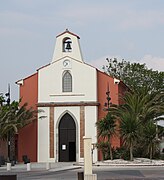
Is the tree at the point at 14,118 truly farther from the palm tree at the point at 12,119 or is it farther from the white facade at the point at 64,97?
the white facade at the point at 64,97

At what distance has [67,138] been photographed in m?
54.7

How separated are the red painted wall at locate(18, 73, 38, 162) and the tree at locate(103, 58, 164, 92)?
19.0m

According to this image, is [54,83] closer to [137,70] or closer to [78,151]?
[78,151]

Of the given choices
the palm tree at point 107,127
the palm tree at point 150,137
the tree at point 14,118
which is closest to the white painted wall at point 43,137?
the tree at point 14,118

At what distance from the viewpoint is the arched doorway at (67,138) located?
54.5 m

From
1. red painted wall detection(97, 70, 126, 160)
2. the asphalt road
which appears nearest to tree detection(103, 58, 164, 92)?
red painted wall detection(97, 70, 126, 160)

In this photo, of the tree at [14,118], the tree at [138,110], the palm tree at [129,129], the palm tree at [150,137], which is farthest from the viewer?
the tree at [14,118]

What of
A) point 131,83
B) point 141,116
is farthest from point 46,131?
point 131,83

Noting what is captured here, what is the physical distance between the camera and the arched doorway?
5450 cm

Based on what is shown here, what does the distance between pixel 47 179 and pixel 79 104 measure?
25.8 m

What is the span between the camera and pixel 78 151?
53.4 metres

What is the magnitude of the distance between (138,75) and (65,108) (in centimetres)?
2241

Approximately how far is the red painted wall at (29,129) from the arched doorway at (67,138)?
284 cm

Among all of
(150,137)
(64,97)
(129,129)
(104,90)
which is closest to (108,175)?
(129,129)
